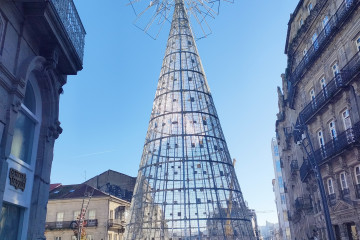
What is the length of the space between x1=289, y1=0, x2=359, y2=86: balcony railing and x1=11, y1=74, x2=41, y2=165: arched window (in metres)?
14.5

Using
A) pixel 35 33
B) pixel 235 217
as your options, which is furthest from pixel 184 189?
pixel 35 33

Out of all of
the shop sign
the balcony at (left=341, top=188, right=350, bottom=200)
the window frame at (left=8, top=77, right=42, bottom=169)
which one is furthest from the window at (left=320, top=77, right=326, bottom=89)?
the shop sign

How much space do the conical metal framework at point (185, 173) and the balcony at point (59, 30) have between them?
1158cm

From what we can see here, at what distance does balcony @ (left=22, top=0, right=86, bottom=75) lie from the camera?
323 inches

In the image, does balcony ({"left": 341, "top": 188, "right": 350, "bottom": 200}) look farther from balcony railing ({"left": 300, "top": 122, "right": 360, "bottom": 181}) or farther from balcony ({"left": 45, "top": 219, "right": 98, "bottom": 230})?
balcony ({"left": 45, "top": 219, "right": 98, "bottom": 230})

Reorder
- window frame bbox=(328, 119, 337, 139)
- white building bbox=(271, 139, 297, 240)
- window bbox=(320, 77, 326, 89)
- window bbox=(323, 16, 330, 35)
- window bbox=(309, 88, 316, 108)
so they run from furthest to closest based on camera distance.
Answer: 1. white building bbox=(271, 139, 297, 240)
2. window bbox=(309, 88, 316, 108)
3. window bbox=(320, 77, 326, 89)
4. window bbox=(323, 16, 330, 35)
5. window frame bbox=(328, 119, 337, 139)

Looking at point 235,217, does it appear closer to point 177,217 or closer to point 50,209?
point 177,217

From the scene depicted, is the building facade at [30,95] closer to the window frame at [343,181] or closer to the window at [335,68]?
the window at [335,68]

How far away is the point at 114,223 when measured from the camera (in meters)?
38.0

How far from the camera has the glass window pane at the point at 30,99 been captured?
9.49 meters

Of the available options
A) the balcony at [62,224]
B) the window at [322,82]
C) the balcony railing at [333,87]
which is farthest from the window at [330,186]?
the balcony at [62,224]

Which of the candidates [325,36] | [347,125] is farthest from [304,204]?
[325,36]

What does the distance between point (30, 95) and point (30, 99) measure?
0.12 m

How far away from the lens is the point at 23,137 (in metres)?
9.14
